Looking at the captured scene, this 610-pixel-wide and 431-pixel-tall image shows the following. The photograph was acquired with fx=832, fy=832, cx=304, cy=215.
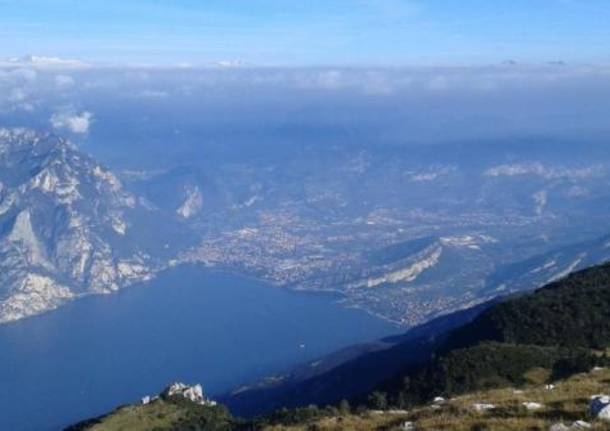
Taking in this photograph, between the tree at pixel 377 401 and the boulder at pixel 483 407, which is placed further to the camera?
the tree at pixel 377 401

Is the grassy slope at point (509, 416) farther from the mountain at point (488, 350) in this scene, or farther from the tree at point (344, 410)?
the mountain at point (488, 350)

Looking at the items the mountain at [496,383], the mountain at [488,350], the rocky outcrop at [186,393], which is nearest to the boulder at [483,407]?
the mountain at [496,383]

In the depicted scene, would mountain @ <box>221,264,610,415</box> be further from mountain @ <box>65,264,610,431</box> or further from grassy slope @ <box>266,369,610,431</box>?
grassy slope @ <box>266,369,610,431</box>

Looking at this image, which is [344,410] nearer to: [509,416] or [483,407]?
[483,407]

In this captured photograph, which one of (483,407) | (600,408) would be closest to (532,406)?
(483,407)

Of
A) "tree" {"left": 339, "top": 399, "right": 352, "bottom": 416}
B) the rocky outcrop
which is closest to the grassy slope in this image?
"tree" {"left": 339, "top": 399, "right": 352, "bottom": 416}

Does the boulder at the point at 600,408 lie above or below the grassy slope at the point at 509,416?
above

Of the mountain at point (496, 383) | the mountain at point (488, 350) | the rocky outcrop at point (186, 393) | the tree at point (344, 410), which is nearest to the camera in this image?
the mountain at point (496, 383)

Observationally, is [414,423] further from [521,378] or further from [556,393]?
[521,378]
